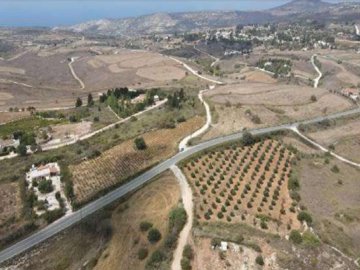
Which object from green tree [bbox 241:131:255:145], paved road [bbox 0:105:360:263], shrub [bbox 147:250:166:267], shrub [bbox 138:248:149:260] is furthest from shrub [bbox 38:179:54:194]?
green tree [bbox 241:131:255:145]

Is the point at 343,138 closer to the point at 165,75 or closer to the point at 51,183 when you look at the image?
the point at 51,183

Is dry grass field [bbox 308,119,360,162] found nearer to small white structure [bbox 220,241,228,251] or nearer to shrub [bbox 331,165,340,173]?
shrub [bbox 331,165,340,173]

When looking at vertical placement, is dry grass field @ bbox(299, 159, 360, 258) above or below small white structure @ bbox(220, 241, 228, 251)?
below

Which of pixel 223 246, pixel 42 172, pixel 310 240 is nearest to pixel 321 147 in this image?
pixel 310 240

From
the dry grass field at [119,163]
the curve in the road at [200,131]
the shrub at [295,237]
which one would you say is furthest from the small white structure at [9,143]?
the shrub at [295,237]

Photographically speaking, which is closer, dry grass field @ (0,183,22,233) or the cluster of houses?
dry grass field @ (0,183,22,233)

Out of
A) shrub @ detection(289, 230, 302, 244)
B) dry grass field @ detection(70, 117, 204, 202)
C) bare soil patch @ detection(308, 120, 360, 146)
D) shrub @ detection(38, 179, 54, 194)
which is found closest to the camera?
shrub @ detection(289, 230, 302, 244)

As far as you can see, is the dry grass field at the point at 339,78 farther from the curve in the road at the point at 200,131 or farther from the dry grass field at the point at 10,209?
the dry grass field at the point at 10,209

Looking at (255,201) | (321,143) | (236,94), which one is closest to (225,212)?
(255,201)
